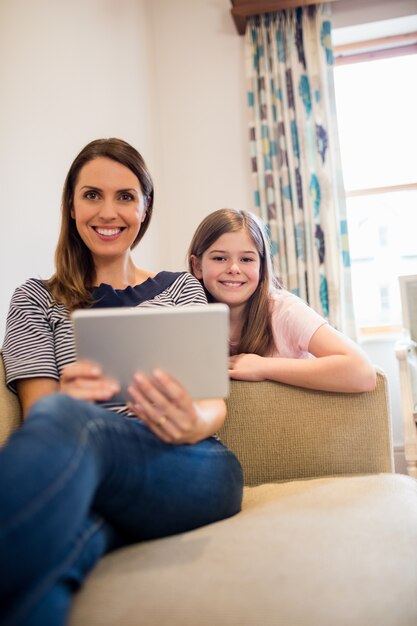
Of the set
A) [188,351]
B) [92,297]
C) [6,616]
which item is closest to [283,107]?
[92,297]

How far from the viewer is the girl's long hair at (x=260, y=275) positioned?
1613 millimetres

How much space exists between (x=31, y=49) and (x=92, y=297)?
3.65 ft

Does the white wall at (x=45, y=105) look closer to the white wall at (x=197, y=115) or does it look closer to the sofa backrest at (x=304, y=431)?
the white wall at (x=197, y=115)

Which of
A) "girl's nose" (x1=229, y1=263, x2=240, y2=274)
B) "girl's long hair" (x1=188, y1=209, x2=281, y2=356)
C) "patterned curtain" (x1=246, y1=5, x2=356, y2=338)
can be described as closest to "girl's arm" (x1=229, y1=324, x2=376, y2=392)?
"girl's long hair" (x1=188, y1=209, x2=281, y2=356)

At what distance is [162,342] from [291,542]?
372 millimetres

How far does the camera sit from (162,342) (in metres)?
0.97

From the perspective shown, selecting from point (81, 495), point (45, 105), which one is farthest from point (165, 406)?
point (45, 105)

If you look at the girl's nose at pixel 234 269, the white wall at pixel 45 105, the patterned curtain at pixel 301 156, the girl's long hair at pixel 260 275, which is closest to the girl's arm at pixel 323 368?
the girl's long hair at pixel 260 275

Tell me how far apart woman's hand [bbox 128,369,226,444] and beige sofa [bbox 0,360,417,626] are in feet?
0.58

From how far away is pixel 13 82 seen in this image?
77.4 inches

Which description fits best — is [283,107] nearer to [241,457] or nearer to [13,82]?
[13,82]

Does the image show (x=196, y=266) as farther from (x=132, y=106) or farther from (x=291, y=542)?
(x=132, y=106)

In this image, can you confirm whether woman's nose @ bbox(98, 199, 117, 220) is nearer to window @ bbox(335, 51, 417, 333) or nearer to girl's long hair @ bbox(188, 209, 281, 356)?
girl's long hair @ bbox(188, 209, 281, 356)

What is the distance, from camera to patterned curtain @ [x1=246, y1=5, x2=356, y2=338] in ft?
10.4
